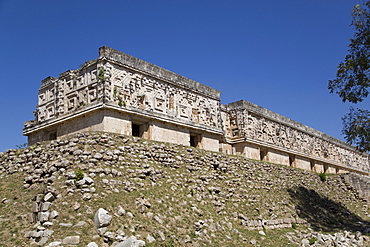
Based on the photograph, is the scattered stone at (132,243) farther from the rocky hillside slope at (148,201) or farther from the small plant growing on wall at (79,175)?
the small plant growing on wall at (79,175)

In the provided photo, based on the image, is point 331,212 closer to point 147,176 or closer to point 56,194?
point 147,176

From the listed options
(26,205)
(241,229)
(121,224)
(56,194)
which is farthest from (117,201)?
(241,229)

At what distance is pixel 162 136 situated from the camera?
16016mm

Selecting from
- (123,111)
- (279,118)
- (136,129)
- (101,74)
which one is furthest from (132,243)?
(279,118)

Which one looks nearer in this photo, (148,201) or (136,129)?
(148,201)

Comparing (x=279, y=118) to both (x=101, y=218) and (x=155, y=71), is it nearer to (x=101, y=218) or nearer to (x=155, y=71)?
(x=155, y=71)

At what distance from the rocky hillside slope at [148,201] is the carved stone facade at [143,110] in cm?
209

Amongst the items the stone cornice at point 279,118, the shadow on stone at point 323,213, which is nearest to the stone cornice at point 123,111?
the stone cornice at point 279,118

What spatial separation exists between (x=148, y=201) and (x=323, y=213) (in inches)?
399

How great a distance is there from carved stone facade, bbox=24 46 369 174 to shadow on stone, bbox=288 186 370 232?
183 inches

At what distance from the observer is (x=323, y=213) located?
54.2 feet

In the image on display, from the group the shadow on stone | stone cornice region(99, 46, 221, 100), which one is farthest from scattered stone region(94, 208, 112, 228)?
the shadow on stone

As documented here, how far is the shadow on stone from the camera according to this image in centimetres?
1512

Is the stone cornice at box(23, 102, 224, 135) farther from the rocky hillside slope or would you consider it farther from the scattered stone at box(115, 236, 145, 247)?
the scattered stone at box(115, 236, 145, 247)
